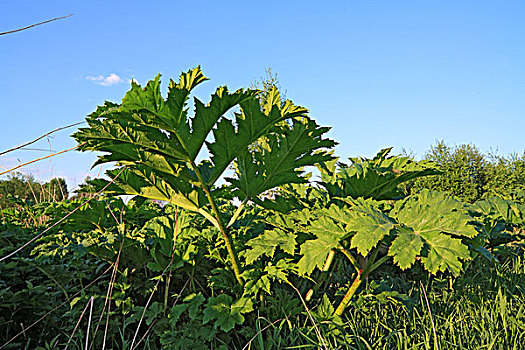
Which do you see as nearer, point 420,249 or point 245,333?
point 420,249

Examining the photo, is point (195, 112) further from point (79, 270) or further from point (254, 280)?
point (79, 270)

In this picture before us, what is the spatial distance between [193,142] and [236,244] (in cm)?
74

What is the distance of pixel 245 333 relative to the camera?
2184mm

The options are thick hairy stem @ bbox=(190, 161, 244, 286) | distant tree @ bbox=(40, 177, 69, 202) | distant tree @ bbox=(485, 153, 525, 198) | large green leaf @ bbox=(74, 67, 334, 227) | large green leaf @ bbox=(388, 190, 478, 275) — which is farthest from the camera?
distant tree @ bbox=(485, 153, 525, 198)

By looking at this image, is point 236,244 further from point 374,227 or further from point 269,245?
point 374,227

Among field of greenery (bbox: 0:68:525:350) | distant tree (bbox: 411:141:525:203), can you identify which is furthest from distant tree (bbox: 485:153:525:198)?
field of greenery (bbox: 0:68:525:350)

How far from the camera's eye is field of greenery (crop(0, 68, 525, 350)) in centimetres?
190

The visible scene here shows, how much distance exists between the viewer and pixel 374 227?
1813 millimetres

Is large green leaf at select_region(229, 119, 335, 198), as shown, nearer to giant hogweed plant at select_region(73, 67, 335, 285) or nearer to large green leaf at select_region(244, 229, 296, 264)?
giant hogweed plant at select_region(73, 67, 335, 285)

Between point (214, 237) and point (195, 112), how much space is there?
1000 mm

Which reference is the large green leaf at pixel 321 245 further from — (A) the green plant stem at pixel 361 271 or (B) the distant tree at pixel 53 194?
(B) the distant tree at pixel 53 194

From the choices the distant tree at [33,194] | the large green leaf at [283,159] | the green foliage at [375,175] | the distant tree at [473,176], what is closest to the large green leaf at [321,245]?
the large green leaf at [283,159]

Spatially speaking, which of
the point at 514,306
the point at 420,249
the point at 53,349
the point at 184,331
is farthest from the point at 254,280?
the point at 514,306

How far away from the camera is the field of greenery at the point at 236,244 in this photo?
6.24ft
